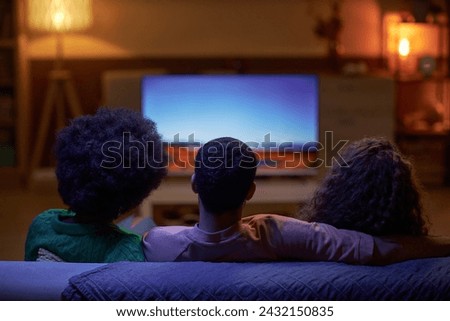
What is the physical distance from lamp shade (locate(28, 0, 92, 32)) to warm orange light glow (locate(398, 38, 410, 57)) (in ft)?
6.26

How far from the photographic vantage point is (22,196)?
4.69 metres

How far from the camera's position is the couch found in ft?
3.76

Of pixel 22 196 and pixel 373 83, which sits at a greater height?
pixel 373 83

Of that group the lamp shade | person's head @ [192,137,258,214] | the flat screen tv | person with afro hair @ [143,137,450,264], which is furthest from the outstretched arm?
the lamp shade

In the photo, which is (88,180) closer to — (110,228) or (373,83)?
(110,228)

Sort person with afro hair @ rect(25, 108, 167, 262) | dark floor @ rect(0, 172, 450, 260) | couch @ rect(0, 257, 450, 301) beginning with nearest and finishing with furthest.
→ couch @ rect(0, 257, 450, 301) → person with afro hair @ rect(25, 108, 167, 262) → dark floor @ rect(0, 172, 450, 260)

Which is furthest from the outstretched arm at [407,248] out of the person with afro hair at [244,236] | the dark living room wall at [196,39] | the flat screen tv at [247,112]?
the dark living room wall at [196,39]

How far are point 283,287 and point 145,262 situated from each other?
21cm

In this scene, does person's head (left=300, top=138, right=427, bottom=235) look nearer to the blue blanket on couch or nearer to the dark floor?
the blue blanket on couch

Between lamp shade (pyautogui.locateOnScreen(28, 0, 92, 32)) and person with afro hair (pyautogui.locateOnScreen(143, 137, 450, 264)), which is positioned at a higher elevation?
lamp shade (pyautogui.locateOnScreen(28, 0, 92, 32))

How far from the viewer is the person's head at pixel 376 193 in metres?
1.30

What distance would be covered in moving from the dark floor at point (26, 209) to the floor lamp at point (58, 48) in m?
0.26

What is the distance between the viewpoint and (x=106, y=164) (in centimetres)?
131
